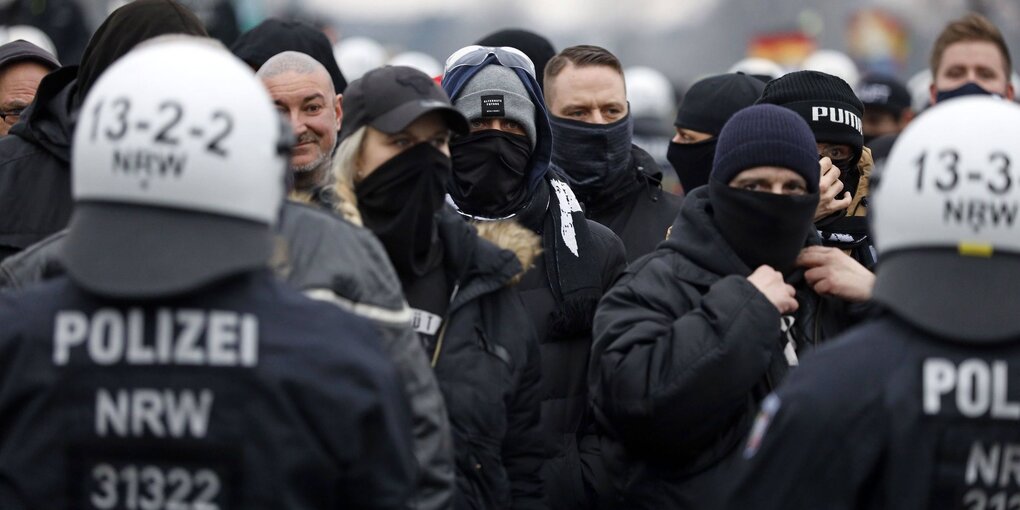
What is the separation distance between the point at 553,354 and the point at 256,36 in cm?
286

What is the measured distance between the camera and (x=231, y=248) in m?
2.95

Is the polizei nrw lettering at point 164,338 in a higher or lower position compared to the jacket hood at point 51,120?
lower

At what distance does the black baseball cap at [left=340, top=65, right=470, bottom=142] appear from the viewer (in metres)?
4.35

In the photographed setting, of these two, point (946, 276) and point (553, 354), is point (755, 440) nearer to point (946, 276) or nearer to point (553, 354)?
point (946, 276)

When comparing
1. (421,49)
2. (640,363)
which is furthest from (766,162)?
(421,49)

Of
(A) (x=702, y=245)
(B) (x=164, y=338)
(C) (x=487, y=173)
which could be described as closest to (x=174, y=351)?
(B) (x=164, y=338)

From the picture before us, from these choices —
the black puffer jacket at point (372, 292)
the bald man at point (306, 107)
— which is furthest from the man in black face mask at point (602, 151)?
the black puffer jacket at point (372, 292)

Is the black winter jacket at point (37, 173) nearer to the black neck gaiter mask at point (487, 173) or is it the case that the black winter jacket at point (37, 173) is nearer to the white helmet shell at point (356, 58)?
the black neck gaiter mask at point (487, 173)

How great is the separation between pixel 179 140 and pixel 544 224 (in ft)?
8.81

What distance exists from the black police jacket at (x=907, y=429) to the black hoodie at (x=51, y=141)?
2.66 m

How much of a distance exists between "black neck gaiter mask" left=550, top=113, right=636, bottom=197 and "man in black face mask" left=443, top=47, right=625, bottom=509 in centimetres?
58

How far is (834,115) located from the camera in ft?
18.2

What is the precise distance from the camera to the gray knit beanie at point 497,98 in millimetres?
5527

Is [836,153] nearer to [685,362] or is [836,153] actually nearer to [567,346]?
[567,346]
